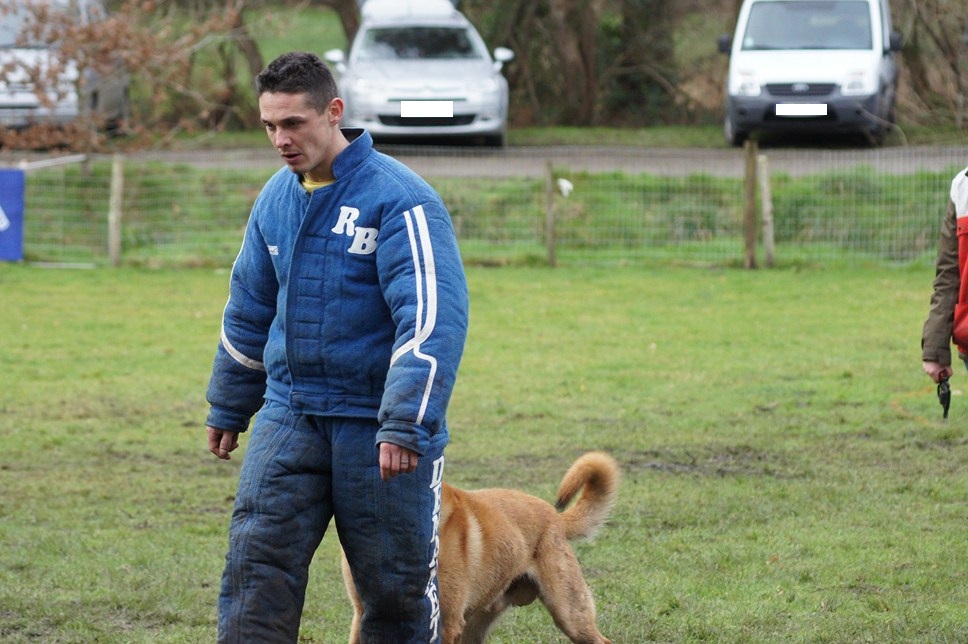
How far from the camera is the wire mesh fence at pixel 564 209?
48.4 ft

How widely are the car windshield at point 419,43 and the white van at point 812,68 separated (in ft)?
12.1

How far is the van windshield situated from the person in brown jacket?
1384 cm

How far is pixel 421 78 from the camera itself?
1794 centimetres

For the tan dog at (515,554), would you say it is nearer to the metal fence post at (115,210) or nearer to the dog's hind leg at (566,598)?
the dog's hind leg at (566,598)

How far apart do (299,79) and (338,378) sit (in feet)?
2.55

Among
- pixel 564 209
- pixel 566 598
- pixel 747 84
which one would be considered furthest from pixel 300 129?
pixel 747 84

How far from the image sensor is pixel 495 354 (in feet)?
34.8

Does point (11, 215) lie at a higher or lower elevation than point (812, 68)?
lower

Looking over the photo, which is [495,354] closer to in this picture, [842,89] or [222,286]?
[222,286]

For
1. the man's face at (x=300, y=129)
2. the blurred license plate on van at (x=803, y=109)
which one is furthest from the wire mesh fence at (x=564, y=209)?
the man's face at (x=300, y=129)

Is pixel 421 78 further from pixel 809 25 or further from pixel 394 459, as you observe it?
pixel 394 459

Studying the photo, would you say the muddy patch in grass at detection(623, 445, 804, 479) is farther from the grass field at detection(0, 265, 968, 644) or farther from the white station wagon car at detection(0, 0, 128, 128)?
the white station wagon car at detection(0, 0, 128, 128)

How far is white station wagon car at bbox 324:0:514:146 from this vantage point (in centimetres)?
1762

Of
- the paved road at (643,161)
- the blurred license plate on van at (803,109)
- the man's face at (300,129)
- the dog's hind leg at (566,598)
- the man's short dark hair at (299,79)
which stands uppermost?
the man's short dark hair at (299,79)
